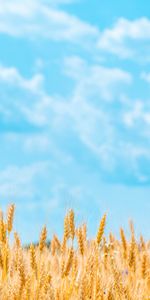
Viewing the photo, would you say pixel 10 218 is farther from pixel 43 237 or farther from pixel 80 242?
pixel 80 242

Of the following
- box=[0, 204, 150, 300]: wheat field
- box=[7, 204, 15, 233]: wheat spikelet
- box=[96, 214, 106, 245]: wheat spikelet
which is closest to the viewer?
box=[0, 204, 150, 300]: wheat field

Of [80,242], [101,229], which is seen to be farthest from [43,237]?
[101,229]

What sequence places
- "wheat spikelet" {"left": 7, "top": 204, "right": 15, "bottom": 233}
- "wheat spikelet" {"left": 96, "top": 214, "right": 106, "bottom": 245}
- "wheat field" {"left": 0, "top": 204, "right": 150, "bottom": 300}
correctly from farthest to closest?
"wheat spikelet" {"left": 7, "top": 204, "right": 15, "bottom": 233} < "wheat spikelet" {"left": 96, "top": 214, "right": 106, "bottom": 245} < "wheat field" {"left": 0, "top": 204, "right": 150, "bottom": 300}

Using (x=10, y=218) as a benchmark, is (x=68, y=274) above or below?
below

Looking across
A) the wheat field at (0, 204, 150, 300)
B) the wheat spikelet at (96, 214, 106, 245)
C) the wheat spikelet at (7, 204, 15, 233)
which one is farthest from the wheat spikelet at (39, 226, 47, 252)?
the wheat spikelet at (96, 214, 106, 245)

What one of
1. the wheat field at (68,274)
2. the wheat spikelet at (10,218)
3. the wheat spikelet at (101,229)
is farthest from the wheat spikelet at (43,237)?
the wheat spikelet at (101,229)

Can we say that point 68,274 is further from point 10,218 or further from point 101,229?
point 10,218

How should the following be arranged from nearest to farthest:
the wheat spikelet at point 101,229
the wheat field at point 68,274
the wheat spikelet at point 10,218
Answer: the wheat field at point 68,274
the wheat spikelet at point 101,229
the wheat spikelet at point 10,218

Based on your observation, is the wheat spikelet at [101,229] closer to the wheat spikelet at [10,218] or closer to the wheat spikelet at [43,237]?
the wheat spikelet at [43,237]

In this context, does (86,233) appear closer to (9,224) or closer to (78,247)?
(78,247)

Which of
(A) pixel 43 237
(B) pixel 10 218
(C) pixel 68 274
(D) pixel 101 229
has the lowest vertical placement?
(C) pixel 68 274

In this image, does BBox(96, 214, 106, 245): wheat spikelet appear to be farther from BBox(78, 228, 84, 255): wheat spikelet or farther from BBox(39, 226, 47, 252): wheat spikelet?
BBox(39, 226, 47, 252): wheat spikelet

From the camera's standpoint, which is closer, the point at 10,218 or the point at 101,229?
the point at 101,229

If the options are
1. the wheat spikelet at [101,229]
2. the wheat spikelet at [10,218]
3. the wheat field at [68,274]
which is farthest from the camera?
the wheat spikelet at [10,218]
